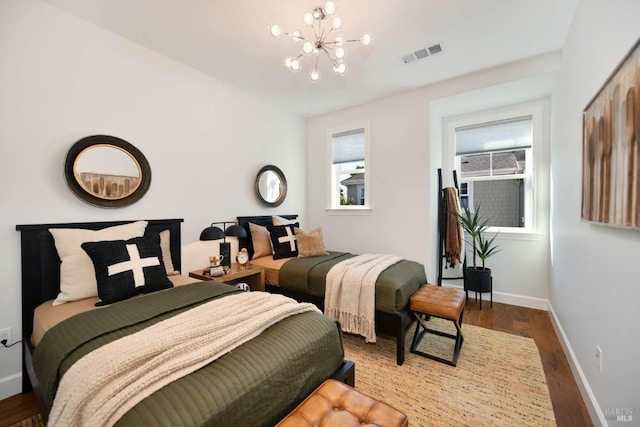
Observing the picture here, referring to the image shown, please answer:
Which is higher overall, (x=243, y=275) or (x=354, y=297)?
(x=243, y=275)

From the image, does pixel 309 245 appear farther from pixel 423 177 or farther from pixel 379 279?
pixel 423 177

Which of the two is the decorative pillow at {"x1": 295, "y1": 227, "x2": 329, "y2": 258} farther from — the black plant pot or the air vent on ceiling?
the air vent on ceiling

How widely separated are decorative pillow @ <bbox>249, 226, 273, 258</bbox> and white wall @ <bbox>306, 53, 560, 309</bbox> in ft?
4.26

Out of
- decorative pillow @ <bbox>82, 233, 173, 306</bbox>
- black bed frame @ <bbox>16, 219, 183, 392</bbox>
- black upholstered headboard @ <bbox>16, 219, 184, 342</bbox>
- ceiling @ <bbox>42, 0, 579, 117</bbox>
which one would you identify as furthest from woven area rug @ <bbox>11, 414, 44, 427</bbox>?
ceiling @ <bbox>42, 0, 579, 117</bbox>

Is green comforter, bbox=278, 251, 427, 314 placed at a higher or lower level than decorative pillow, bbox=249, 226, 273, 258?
lower

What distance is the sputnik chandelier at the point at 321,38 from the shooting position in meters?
1.75

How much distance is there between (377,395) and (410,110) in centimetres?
310

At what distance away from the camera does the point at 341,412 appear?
1088mm

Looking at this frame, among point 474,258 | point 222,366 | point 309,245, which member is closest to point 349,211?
point 309,245

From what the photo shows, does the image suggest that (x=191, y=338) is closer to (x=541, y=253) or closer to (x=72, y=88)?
(x=72, y=88)

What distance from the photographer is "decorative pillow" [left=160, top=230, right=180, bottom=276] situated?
7.57 ft

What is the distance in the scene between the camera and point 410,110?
132 inches

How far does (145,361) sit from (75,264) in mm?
1217

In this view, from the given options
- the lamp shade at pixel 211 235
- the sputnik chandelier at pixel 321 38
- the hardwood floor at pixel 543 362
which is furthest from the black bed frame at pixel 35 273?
the sputnik chandelier at pixel 321 38
